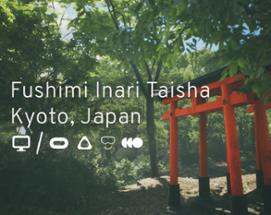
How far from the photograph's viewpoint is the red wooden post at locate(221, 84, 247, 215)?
228 inches

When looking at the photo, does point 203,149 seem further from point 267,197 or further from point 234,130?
point 267,197

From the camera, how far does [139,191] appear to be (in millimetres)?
→ 10469

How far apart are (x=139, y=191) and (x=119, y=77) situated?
34.1ft

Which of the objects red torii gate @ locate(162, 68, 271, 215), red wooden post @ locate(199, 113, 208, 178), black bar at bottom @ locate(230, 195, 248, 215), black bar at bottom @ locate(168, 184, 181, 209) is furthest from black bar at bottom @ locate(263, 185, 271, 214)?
black bar at bottom @ locate(168, 184, 181, 209)

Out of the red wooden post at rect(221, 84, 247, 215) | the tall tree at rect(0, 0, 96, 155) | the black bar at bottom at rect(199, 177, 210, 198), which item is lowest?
the black bar at bottom at rect(199, 177, 210, 198)

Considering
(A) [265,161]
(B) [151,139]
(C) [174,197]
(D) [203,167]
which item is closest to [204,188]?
(D) [203,167]

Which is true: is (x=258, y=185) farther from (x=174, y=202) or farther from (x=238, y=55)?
(x=238, y=55)

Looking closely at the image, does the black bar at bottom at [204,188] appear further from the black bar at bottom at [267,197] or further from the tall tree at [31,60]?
the tall tree at [31,60]

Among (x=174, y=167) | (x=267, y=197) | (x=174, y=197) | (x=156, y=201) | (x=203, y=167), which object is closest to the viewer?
(x=267, y=197)

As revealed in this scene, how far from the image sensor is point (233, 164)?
5.97m

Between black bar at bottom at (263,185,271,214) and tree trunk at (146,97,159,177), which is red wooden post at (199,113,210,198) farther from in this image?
tree trunk at (146,97,159,177)

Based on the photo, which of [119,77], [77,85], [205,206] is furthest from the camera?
[119,77]

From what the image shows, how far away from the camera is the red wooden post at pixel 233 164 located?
5.79 m

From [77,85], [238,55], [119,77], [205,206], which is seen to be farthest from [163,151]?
[238,55]
